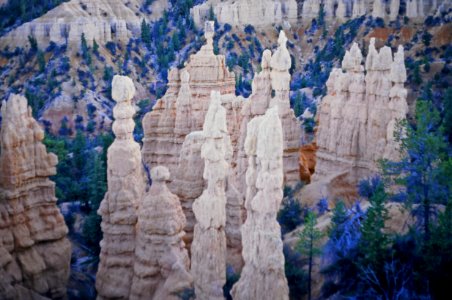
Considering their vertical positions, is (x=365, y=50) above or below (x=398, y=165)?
above

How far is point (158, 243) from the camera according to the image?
18.3 m

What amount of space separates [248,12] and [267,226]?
77884 mm

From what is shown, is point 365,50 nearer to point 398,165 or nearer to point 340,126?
point 340,126

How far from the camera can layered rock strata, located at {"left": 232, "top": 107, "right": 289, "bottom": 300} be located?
1545 cm

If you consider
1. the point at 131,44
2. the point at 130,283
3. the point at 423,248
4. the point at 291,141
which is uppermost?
the point at 131,44

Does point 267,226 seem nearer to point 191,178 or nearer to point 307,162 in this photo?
point 191,178

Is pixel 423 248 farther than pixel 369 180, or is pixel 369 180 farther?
pixel 369 180

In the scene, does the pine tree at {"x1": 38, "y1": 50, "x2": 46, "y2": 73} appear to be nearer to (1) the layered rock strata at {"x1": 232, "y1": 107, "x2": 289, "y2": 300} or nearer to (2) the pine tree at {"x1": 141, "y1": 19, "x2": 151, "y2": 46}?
(2) the pine tree at {"x1": 141, "y1": 19, "x2": 151, "y2": 46}

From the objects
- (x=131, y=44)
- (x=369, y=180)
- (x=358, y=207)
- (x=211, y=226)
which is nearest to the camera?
(x=211, y=226)

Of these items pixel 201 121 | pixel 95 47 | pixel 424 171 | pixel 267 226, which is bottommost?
pixel 267 226

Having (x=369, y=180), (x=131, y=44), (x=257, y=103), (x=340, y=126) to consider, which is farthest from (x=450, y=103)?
(x=131, y=44)

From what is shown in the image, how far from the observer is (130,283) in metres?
19.1

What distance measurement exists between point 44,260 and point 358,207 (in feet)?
36.1

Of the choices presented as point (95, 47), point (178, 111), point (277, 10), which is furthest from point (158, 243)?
point (277, 10)
